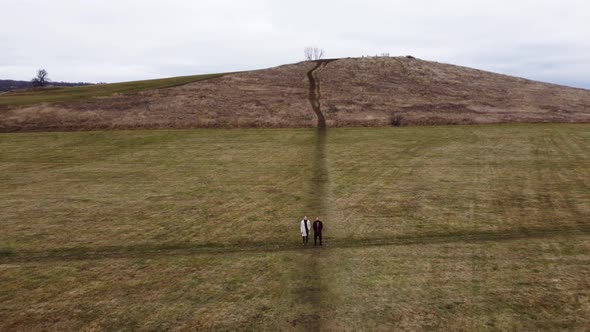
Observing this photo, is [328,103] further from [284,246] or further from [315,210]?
[284,246]

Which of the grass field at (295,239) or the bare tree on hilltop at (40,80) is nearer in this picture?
the grass field at (295,239)

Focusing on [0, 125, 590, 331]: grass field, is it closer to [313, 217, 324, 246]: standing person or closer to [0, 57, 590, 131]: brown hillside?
[313, 217, 324, 246]: standing person

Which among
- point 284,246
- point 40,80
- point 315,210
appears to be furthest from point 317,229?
point 40,80

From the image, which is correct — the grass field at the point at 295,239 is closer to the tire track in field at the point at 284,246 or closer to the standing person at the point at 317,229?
the tire track in field at the point at 284,246

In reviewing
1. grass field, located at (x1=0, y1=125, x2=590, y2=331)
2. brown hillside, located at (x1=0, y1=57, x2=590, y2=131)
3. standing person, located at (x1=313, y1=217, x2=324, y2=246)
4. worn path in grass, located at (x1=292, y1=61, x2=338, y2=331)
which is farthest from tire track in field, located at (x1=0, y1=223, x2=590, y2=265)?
brown hillside, located at (x1=0, y1=57, x2=590, y2=131)

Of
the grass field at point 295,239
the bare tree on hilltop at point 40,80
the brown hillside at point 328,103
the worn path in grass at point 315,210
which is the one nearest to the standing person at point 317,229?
the worn path in grass at point 315,210

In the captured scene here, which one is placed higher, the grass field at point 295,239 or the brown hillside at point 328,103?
the brown hillside at point 328,103
